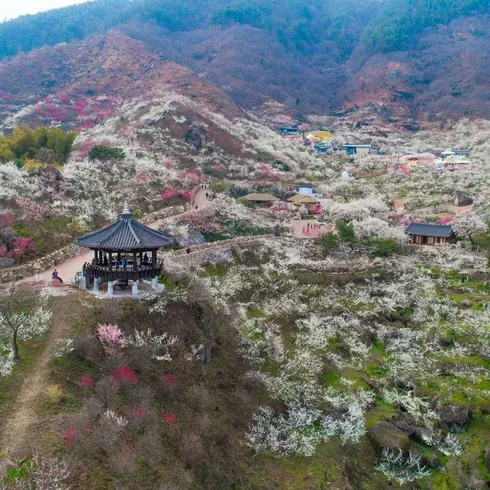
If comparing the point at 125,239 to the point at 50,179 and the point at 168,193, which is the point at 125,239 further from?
the point at 168,193

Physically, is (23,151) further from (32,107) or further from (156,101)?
(32,107)

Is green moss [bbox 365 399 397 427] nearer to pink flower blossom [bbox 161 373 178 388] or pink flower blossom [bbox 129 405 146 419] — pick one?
pink flower blossom [bbox 161 373 178 388]

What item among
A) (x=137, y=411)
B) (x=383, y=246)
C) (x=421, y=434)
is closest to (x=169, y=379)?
(x=137, y=411)

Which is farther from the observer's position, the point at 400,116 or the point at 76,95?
the point at 400,116

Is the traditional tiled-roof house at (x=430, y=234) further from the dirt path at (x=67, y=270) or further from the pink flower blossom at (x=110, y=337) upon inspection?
the pink flower blossom at (x=110, y=337)

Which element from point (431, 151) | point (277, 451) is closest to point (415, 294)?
point (277, 451)

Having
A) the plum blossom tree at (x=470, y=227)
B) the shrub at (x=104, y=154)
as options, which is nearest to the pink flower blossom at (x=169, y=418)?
the plum blossom tree at (x=470, y=227)

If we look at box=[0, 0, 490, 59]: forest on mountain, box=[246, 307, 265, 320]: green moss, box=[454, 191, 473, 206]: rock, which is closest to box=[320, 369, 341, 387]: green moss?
box=[246, 307, 265, 320]: green moss

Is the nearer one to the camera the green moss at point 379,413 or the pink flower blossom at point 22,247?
the green moss at point 379,413
